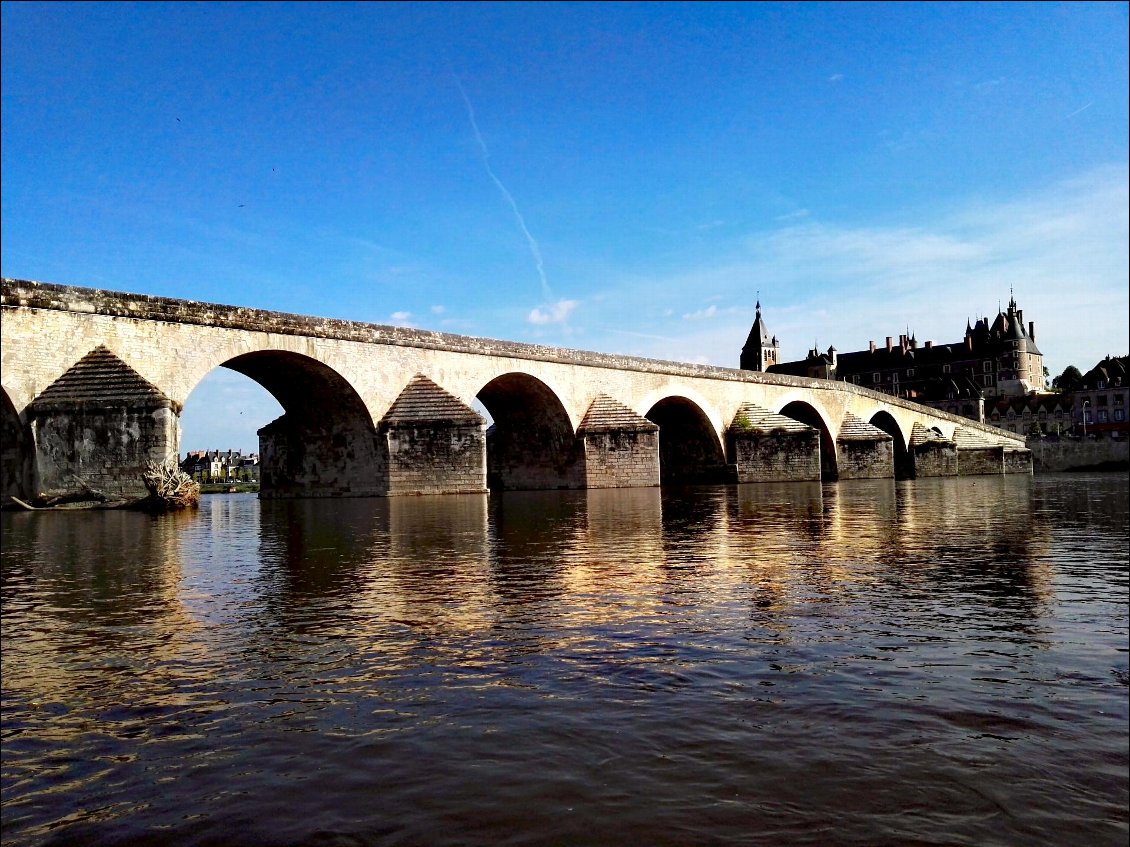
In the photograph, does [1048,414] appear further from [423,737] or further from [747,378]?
[423,737]

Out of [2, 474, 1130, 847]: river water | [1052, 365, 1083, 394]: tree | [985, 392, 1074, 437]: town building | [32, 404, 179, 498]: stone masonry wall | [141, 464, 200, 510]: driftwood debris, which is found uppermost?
[1052, 365, 1083, 394]: tree

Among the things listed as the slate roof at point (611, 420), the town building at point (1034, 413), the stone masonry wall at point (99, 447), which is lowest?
the stone masonry wall at point (99, 447)

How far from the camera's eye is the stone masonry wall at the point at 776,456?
35844mm

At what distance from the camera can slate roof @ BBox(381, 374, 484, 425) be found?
84.3ft

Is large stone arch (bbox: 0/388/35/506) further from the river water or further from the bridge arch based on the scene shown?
the bridge arch

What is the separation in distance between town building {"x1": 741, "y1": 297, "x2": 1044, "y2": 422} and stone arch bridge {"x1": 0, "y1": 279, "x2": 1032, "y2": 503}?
38.8 metres

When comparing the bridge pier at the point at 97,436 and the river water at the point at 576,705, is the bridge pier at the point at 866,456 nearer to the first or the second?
the bridge pier at the point at 97,436

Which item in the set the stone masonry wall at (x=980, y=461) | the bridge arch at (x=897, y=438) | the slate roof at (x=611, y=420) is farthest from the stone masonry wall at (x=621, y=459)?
the stone masonry wall at (x=980, y=461)

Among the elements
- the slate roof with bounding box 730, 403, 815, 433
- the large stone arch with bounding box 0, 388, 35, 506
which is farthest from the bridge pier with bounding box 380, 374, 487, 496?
the slate roof with bounding box 730, 403, 815, 433

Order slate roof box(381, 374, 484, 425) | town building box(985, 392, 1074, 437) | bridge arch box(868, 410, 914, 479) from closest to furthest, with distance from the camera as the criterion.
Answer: slate roof box(381, 374, 484, 425), bridge arch box(868, 410, 914, 479), town building box(985, 392, 1074, 437)

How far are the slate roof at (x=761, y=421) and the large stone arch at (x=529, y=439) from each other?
398 inches

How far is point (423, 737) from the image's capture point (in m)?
3.36

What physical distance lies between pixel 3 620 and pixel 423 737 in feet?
14.1

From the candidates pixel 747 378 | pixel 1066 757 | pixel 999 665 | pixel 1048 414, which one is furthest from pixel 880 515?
pixel 1048 414
